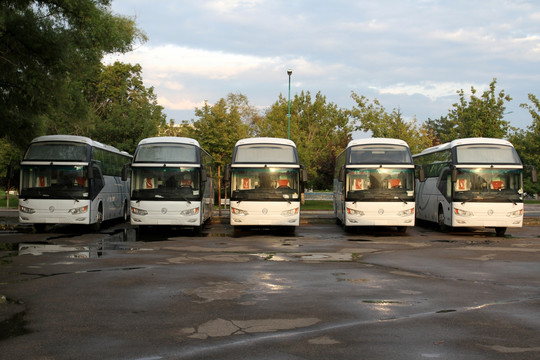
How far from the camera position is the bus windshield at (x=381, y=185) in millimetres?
21484

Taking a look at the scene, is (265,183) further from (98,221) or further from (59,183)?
(59,183)

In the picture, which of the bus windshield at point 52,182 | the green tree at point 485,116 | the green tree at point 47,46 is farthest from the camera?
the green tree at point 485,116

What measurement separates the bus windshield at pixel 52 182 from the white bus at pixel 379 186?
9.44 metres

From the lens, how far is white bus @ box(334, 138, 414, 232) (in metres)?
21.4

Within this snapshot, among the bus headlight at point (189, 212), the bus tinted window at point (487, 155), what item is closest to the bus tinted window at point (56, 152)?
the bus headlight at point (189, 212)

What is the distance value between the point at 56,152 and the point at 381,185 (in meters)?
11.6

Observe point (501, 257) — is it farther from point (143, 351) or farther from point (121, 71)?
point (121, 71)

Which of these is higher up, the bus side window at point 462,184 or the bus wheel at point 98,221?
the bus side window at point 462,184

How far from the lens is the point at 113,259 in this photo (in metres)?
13.8

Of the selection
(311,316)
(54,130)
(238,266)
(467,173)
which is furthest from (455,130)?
(311,316)

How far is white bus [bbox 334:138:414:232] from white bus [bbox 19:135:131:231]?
29.8ft

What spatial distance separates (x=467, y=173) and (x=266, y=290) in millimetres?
14129

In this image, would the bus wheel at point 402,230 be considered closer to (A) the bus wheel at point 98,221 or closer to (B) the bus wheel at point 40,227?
(A) the bus wheel at point 98,221

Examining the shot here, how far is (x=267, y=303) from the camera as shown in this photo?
8555 mm
